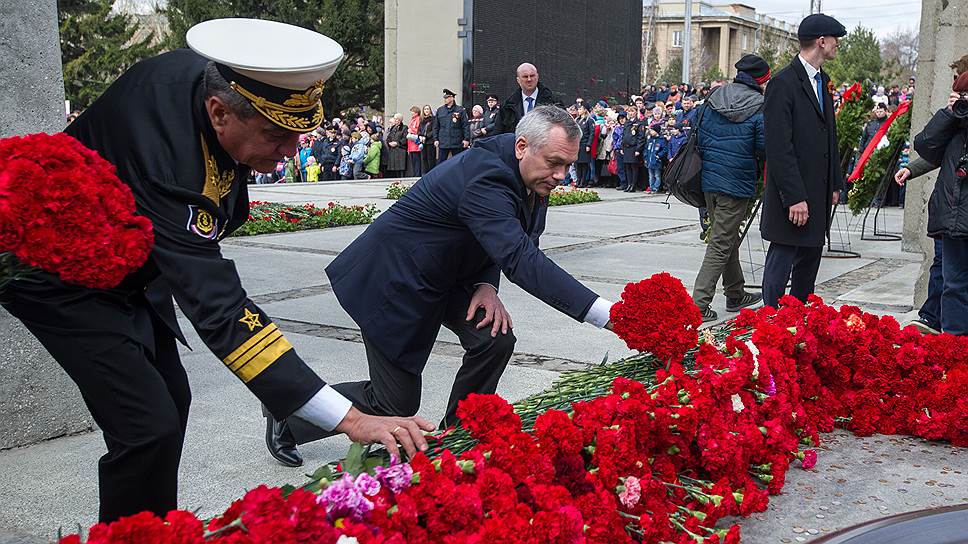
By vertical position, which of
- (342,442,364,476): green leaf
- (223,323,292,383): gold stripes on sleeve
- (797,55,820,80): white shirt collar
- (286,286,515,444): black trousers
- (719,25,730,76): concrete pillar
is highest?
(719,25,730,76): concrete pillar

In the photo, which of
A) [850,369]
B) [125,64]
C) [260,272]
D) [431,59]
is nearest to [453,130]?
[431,59]

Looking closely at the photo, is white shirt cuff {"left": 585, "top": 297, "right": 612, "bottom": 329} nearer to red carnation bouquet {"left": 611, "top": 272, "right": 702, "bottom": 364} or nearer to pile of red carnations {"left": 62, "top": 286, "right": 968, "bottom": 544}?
red carnation bouquet {"left": 611, "top": 272, "right": 702, "bottom": 364}

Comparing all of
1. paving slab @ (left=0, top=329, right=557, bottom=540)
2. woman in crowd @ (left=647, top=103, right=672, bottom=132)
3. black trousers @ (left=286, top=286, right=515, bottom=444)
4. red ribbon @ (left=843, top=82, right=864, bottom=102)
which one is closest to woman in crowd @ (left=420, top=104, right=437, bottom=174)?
woman in crowd @ (left=647, top=103, right=672, bottom=132)

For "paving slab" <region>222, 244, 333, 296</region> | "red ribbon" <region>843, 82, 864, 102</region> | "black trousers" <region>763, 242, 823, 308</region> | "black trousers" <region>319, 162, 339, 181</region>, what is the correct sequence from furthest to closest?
"black trousers" <region>319, 162, 339, 181</region> < "red ribbon" <region>843, 82, 864, 102</region> < "paving slab" <region>222, 244, 333, 296</region> < "black trousers" <region>763, 242, 823, 308</region>

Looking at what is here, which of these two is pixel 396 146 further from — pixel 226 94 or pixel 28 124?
pixel 226 94

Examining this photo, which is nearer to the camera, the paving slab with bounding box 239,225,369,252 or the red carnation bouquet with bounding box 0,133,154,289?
the red carnation bouquet with bounding box 0,133,154,289

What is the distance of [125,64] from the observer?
43.0m

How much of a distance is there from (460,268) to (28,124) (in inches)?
79.8

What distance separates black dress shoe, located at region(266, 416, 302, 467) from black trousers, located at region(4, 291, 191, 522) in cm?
143

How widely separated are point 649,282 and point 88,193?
7.00 ft

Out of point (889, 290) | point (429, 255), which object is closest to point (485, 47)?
point (889, 290)

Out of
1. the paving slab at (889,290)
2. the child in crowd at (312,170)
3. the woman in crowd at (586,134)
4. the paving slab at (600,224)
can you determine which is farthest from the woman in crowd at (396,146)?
the paving slab at (889,290)

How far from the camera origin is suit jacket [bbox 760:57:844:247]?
6496 mm

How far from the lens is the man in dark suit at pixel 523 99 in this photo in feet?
32.3
